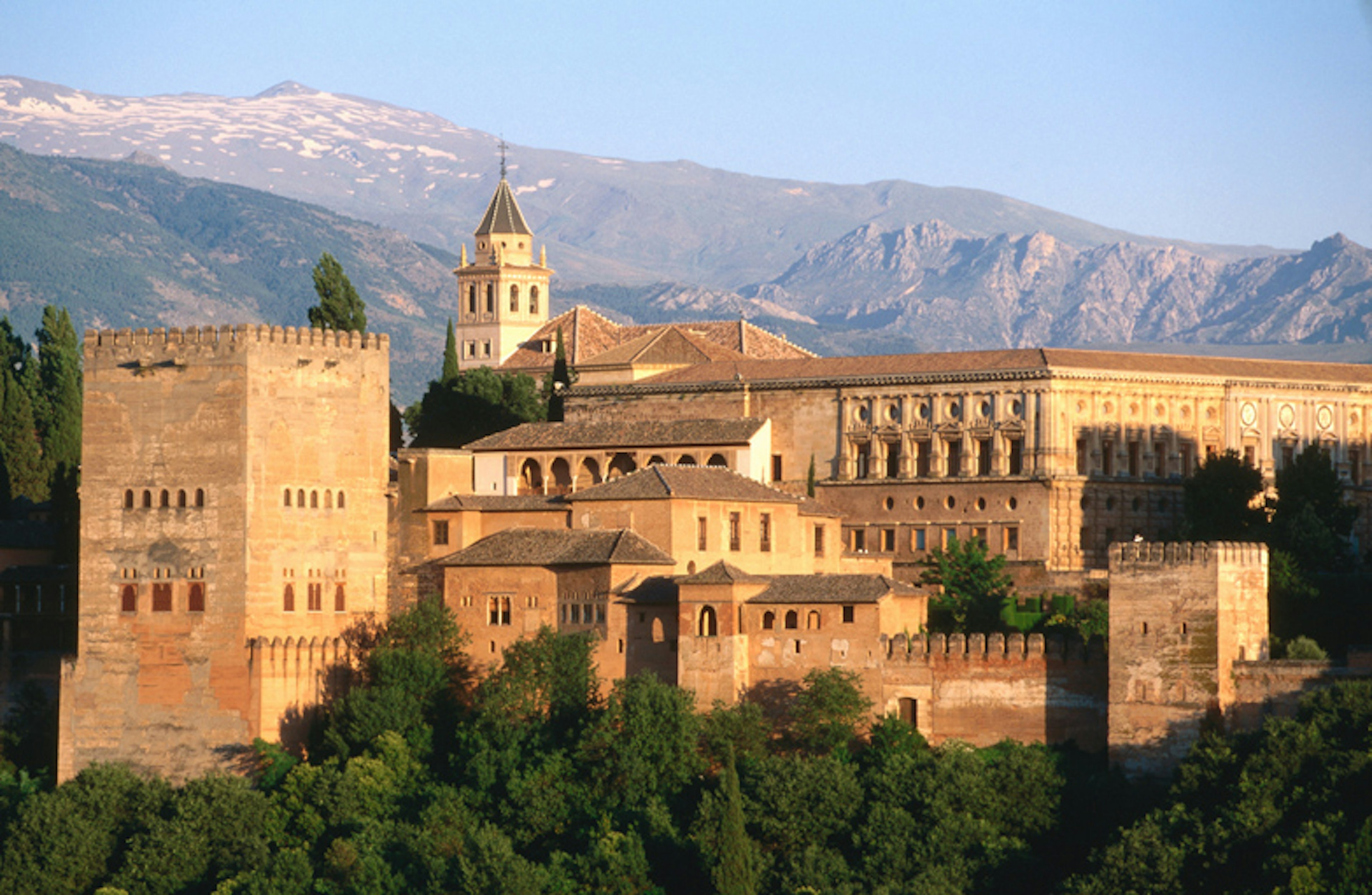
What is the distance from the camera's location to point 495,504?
68.2 metres

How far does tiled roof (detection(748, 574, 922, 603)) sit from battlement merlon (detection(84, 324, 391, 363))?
43.6ft

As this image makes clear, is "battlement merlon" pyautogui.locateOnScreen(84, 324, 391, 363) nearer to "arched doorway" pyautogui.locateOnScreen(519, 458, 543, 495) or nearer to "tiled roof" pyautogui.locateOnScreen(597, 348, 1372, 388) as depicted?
"arched doorway" pyautogui.locateOnScreen(519, 458, 543, 495)

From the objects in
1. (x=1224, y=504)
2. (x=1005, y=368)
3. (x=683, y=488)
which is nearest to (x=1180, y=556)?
(x=683, y=488)

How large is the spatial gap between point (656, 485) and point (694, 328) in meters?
35.6

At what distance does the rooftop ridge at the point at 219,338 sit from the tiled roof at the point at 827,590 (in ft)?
43.6

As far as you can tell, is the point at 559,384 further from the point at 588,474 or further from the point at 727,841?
the point at 727,841

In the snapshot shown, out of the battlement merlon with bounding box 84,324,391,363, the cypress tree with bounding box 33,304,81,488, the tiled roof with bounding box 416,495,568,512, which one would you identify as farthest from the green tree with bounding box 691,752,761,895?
the cypress tree with bounding box 33,304,81,488

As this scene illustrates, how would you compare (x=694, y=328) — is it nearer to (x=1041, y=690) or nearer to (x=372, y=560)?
(x=372, y=560)

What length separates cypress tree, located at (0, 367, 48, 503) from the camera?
83062 mm

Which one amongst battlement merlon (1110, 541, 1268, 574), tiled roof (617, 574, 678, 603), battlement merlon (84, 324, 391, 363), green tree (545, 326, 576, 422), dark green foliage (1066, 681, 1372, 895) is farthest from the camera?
green tree (545, 326, 576, 422)

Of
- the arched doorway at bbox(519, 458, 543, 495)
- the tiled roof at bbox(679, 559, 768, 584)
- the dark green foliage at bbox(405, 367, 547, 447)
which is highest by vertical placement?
the dark green foliage at bbox(405, 367, 547, 447)

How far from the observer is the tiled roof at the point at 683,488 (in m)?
65.7

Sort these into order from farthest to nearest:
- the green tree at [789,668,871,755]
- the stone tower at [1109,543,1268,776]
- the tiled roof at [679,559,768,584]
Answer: the tiled roof at [679,559,768,584] < the green tree at [789,668,871,755] < the stone tower at [1109,543,1268,776]

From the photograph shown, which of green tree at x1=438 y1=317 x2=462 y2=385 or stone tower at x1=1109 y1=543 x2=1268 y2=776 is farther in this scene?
green tree at x1=438 y1=317 x2=462 y2=385
